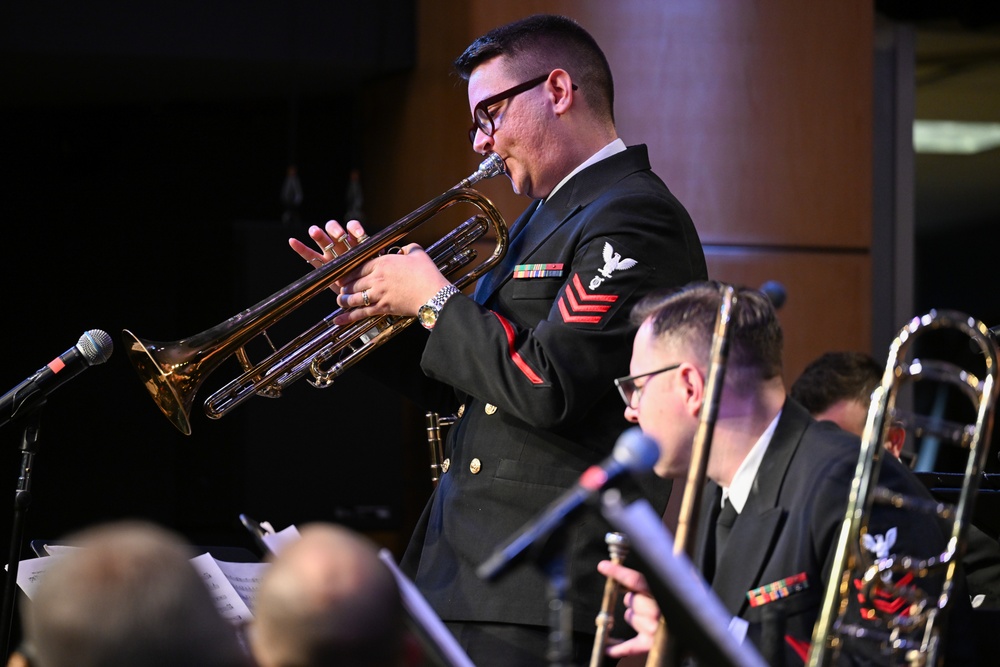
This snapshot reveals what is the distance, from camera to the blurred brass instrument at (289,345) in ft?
8.74

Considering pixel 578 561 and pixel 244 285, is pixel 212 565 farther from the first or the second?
pixel 244 285

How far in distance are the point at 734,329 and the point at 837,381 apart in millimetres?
1413

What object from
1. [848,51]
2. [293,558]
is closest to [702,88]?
[848,51]

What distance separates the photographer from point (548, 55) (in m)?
2.78

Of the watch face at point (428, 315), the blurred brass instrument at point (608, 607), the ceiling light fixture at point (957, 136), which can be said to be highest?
the watch face at point (428, 315)

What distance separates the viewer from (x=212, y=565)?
2205mm

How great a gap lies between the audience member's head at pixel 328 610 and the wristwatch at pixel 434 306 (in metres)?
1.28

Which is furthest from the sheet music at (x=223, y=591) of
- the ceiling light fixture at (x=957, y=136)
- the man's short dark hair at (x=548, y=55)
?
the ceiling light fixture at (x=957, y=136)

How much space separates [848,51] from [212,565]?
346cm

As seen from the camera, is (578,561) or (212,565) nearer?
(212,565)

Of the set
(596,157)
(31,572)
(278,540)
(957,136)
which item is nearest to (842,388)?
(596,157)

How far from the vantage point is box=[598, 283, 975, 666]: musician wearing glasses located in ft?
6.42

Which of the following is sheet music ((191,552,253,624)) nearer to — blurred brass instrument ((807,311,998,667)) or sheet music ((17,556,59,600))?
sheet music ((17,556,59,600))

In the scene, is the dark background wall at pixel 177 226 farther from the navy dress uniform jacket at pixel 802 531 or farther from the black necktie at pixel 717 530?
the navy dress uniform jacket at pixel 802 531
